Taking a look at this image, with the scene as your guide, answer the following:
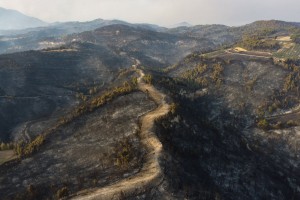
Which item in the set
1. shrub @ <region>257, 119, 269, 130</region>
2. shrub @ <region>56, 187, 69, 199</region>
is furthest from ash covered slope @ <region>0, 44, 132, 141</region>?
shrub @ <region>257, 119, 269, 130</region>

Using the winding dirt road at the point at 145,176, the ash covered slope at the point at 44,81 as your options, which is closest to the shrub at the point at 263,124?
the winding dirt road at the point at 145,176

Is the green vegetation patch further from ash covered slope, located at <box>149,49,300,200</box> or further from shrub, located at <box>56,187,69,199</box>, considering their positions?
shrub, located at <box>56,187,69,199</box>

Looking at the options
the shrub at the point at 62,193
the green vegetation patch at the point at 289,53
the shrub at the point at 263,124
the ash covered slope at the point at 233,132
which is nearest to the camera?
the shrub at the point at 62,193

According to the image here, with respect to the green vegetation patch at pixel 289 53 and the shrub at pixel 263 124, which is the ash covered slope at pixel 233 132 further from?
the green vegetation patch at pixel 289 53

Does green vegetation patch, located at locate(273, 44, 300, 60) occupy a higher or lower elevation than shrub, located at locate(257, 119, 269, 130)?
higher

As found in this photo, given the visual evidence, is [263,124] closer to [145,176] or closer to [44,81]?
[145,176]

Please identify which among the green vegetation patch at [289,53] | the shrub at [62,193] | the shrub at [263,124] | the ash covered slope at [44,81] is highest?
the green vegetation patch at [289,53]

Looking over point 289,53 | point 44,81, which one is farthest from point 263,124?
point 44,81

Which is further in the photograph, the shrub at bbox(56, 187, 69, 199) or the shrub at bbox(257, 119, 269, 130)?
the shrub at bbox(257, 119, 269, 130)

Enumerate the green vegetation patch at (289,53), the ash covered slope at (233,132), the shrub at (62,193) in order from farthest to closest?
1. the green vegetation patch at (289,53)
2. the ash covered slope at (233,132)
3. the shrub at (62,193)

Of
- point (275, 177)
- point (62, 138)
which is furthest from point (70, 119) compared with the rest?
point (275, 177)

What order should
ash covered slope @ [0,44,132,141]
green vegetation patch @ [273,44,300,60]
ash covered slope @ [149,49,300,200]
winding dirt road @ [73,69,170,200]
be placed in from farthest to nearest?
green vegetation patch @ [273,44,300,60], ash covered slope @ [0,44,132,141], ash covered slope @ [149,49,300,200], winding dirt road @ [73,69,170,200]

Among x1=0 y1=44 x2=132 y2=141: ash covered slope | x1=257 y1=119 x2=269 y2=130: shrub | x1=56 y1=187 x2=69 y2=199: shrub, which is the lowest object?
x1=0 y1=44 x2=132 y2=141: ash covered slope
